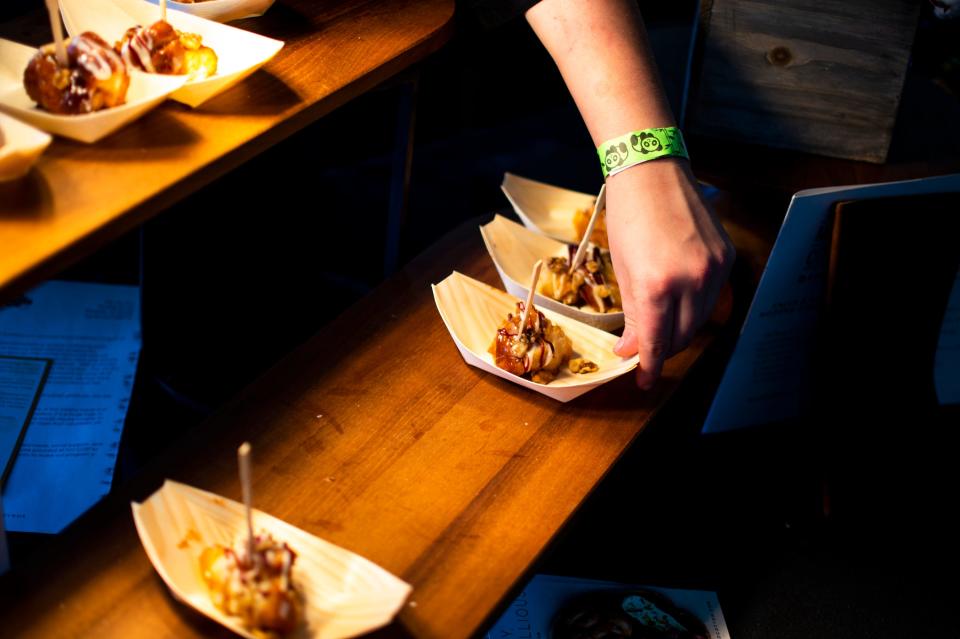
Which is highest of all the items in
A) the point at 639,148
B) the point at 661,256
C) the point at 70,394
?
the point at 639,148

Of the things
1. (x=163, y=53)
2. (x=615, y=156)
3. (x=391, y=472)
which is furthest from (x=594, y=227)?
(x=163, y=53)

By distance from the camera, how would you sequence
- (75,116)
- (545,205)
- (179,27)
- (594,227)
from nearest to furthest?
(75,116) → (179,27) → (594,227) → (545,205)

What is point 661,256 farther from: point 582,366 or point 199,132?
point 199,132

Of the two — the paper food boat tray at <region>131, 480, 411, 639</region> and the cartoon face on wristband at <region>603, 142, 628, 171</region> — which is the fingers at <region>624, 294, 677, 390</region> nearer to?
the cartoon face on wristband at <region>603, 142, 628, 171</region>

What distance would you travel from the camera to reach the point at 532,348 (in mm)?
1467

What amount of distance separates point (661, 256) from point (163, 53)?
2.53 ft

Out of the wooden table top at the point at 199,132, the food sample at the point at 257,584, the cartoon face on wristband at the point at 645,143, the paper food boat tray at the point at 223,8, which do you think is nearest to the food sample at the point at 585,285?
the cartoon face on wristband at the point at 645,143

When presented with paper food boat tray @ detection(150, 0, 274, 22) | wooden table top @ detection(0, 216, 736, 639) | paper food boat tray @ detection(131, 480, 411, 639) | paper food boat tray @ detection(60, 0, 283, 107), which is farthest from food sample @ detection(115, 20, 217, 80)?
paper food boat tray @ detection(131, 480, 411, 639)

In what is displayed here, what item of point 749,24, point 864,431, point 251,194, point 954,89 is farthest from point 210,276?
point 954,89

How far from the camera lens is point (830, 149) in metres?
2.05

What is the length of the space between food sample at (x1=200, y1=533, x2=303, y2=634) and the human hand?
653 mm

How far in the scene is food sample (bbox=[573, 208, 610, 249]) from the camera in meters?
1.93

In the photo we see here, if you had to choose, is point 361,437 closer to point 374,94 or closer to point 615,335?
point 615,335

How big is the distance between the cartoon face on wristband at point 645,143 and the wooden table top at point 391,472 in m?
0.36
